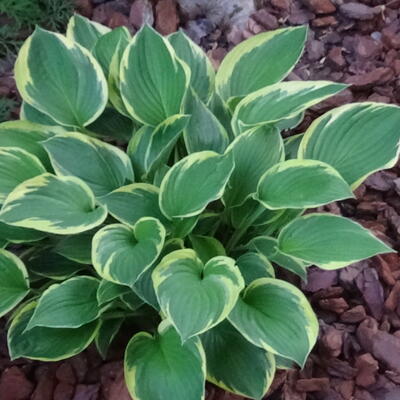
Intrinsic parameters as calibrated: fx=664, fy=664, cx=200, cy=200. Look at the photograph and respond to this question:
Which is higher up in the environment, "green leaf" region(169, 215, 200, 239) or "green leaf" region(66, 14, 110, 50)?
"green leaf" region(66, 14, 110, 50)

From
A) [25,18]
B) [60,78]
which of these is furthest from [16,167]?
[25,18]

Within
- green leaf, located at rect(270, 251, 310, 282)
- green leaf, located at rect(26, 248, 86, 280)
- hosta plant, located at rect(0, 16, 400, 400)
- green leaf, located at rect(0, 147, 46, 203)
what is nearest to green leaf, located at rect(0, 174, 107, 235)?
hosta plant, located at rect(0, 16, 400, 400)

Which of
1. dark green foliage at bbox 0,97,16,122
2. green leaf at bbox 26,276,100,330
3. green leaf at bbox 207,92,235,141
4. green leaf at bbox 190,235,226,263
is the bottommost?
green leaf at bbox 26,276,100,330

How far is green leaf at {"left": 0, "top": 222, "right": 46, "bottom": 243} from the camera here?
54.7 inches

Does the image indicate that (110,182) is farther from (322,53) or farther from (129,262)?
(322,53)

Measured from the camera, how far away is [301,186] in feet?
4.16

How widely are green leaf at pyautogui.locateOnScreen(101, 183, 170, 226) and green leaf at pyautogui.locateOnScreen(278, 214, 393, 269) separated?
0.26 meters

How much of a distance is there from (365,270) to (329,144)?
46 cm

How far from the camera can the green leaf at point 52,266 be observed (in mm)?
1464

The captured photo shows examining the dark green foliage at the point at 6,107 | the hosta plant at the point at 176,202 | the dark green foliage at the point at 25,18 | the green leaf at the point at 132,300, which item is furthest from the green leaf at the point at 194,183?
the dark green foliage at the point at 25,18

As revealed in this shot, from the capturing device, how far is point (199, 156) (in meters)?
1.28

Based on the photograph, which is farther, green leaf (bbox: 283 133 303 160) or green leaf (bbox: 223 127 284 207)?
green leaf (bbox: 283 133 303 160)

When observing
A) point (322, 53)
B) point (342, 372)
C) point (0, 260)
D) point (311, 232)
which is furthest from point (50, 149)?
point (322, 53)

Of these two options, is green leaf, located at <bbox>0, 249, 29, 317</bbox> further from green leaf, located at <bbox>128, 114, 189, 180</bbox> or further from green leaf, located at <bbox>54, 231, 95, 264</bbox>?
green leaf, located at <bbox>128, 114, 189, 180</bbox>
